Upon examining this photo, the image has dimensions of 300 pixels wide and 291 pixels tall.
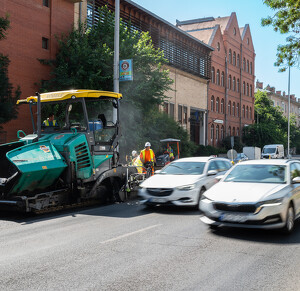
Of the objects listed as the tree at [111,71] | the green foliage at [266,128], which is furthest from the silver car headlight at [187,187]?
the green foliage at [266,128]

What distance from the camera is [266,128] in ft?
187

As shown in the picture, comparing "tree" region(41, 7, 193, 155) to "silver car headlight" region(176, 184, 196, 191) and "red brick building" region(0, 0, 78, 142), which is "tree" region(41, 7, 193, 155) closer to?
"red brick building" region(0, 0, 78, 142)

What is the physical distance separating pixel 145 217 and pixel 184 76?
33182 millimetres

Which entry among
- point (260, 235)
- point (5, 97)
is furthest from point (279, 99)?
point (260, 235)

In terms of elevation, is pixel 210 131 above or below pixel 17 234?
above

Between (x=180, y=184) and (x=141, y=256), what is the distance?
181 inches

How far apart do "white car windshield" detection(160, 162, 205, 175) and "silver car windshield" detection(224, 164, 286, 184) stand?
2.44m

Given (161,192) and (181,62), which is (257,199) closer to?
(161,192)

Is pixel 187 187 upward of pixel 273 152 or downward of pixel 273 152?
downward

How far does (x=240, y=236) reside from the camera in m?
7.56

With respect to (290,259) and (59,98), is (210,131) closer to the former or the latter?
(59,98)

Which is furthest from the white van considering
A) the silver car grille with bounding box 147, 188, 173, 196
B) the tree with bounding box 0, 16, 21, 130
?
the silver car grille with bounding box 147, 188, 173, 196

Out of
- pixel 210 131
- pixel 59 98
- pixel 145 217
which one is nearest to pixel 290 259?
pixel 145 217

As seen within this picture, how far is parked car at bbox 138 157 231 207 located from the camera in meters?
10.5
